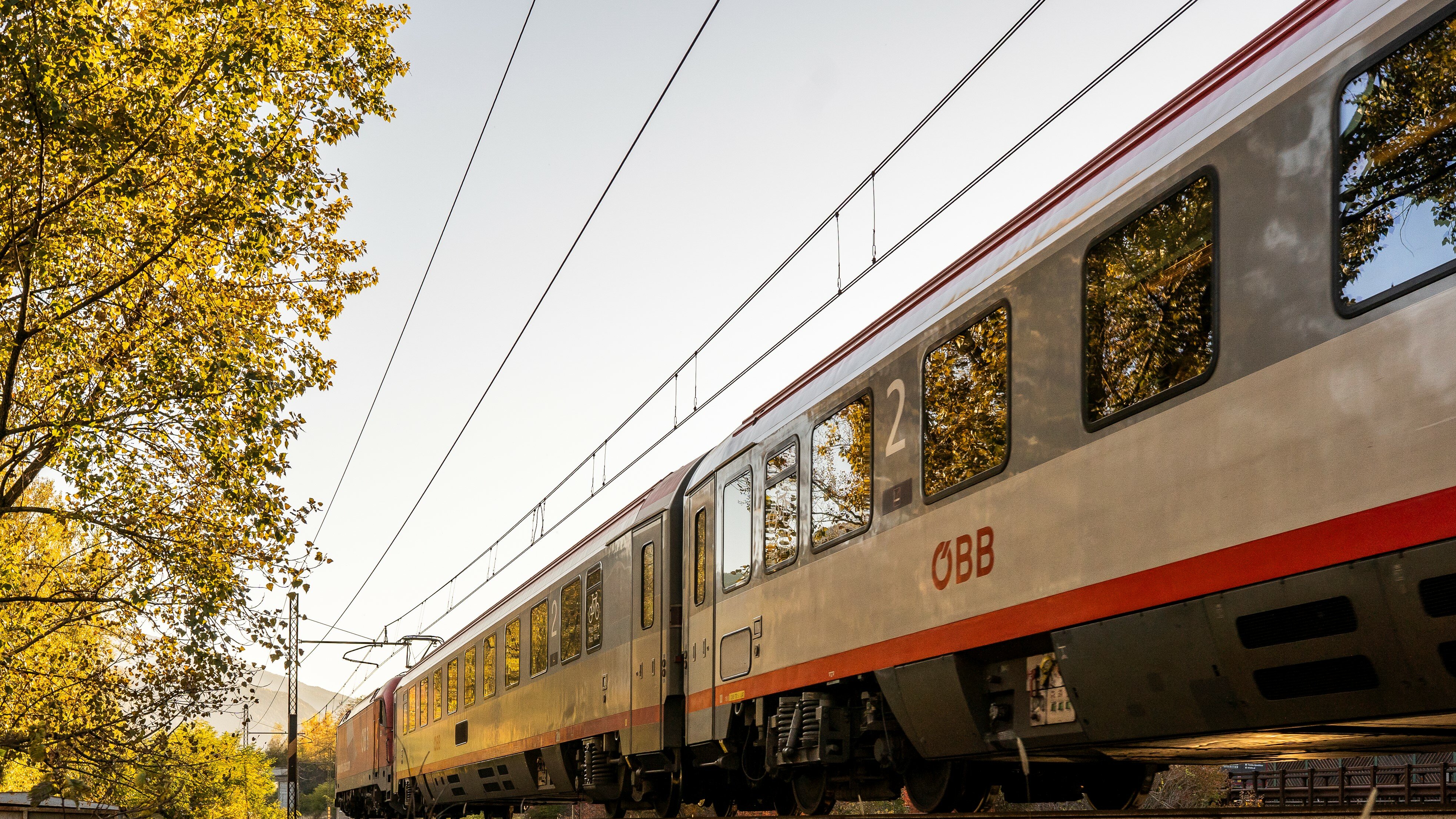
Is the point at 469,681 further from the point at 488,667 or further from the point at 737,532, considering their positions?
the point at 737,532

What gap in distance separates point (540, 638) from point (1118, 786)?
9377 millimetres

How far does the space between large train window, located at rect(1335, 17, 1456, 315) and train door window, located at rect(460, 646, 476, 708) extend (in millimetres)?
17501

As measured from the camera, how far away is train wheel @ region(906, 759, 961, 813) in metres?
8.60

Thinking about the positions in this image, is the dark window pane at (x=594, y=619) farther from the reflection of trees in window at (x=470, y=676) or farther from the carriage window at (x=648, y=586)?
the reflection of trees in window at (x=470, y=676)

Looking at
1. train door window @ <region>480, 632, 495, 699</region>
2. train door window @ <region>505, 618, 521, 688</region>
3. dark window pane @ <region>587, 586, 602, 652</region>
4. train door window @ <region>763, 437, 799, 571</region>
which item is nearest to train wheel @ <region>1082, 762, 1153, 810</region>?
train door window @ <region>763, 437, 799, 571</region>

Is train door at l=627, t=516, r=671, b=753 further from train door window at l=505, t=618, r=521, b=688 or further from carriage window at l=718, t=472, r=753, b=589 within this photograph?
train door window at l=505, t=618, r=521, b=688

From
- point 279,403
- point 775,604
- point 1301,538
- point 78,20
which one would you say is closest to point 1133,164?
point 1301,538

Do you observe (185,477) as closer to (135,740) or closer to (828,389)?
(135,740)

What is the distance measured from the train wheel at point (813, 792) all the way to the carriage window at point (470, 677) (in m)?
11.0

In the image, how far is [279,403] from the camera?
503 inches

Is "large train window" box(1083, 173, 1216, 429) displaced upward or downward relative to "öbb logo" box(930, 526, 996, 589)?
upward

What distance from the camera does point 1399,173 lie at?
15.3 feet

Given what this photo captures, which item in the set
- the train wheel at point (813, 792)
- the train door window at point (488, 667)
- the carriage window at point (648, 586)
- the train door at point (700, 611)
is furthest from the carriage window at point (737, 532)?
the train door window at point (488, 667)

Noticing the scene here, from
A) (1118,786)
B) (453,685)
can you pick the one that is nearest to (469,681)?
(453,685)
